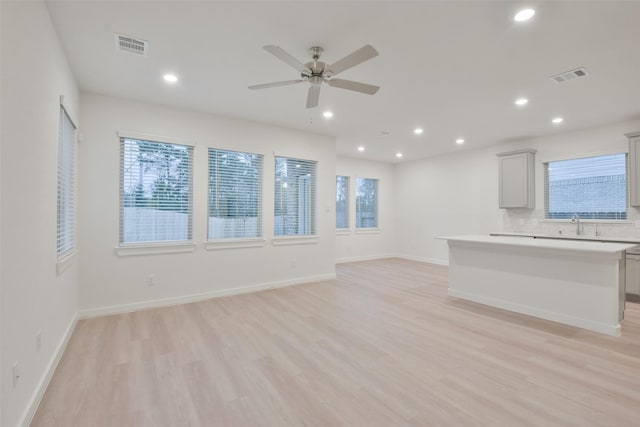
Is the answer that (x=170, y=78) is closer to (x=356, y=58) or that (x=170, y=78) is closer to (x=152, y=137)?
(x=152, y=137)

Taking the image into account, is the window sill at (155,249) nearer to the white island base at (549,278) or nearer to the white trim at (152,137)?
the white trim at (152,137)

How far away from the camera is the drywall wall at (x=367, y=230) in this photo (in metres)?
7.89

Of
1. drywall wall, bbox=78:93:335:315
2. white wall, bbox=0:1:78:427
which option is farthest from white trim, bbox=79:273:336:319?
white wall, bbox=0:1:78:427

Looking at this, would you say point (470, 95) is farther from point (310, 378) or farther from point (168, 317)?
point (168, 317)

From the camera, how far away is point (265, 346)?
2.90 meters

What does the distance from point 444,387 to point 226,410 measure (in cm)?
155

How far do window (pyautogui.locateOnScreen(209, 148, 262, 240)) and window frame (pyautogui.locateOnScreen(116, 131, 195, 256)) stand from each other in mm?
286

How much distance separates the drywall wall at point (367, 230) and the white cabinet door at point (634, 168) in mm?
5006

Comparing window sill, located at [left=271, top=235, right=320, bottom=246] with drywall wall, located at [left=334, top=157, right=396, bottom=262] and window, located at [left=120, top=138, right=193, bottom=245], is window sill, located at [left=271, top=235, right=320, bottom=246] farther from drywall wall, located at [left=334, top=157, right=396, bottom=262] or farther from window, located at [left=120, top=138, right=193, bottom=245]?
drywall wall, located at [left=334, top=157, right=396, bottom=262]

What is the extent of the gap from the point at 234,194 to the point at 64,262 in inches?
91.5

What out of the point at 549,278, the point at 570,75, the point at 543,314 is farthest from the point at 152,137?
the point at 543,314

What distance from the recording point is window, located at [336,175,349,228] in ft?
26.0

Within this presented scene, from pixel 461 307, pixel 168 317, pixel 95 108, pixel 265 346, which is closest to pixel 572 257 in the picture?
pixel 461 307

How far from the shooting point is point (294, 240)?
5.34 metres
